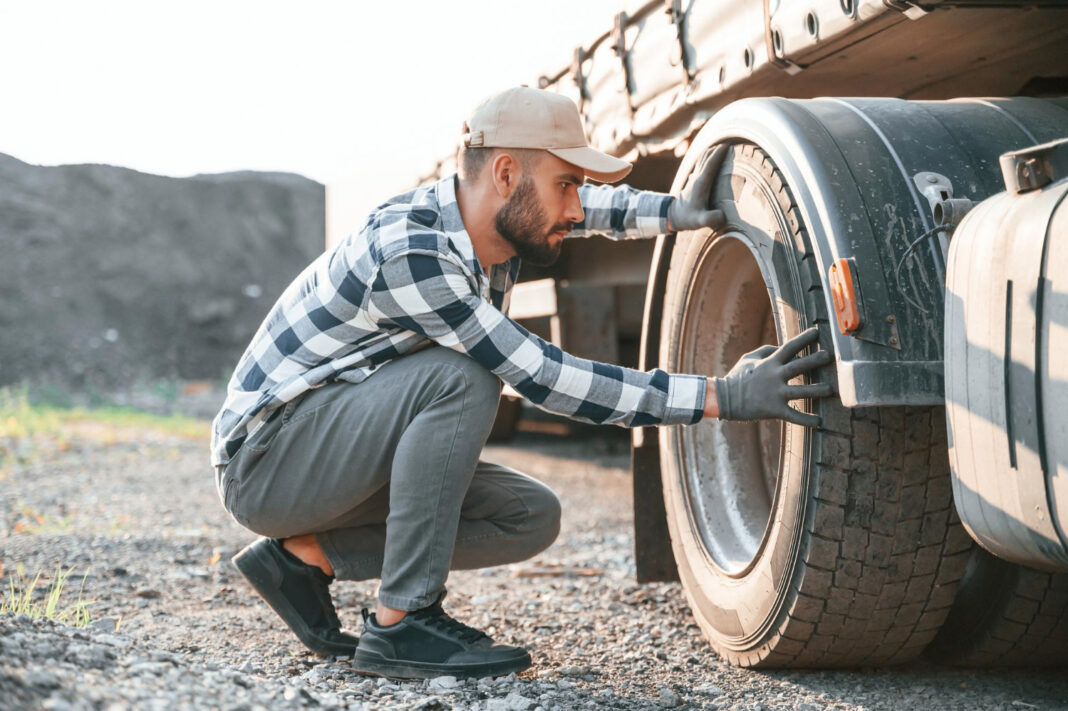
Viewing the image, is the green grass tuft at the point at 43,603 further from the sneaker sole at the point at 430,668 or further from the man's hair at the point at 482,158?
the man's hair at the point at 482,158

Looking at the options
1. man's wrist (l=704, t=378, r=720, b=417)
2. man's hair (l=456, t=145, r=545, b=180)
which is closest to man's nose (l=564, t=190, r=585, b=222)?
man's hair (l=456, t=145, r=545, b=180)

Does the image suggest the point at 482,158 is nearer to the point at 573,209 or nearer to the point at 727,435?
the point at 573,209

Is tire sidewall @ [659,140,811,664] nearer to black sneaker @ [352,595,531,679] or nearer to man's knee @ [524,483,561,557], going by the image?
man's knee @ [524,483,561,557]

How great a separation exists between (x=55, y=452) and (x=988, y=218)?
22.1 ft

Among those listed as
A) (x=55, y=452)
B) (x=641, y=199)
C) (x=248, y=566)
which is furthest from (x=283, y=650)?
(x=55, y=452)

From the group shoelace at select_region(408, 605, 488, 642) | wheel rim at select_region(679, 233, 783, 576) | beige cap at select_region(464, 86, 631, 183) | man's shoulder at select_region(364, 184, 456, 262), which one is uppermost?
beige cap at select_region(464, 86, 631, 183)

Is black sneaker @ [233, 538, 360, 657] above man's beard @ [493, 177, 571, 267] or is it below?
below

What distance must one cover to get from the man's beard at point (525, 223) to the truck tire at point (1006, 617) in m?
1.13

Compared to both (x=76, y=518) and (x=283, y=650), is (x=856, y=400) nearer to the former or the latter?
(x=283, y=650)

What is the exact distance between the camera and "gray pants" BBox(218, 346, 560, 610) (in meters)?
2.33

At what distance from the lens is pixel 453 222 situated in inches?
94.1

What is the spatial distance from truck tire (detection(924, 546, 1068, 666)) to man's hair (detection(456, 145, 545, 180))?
48.9 inches

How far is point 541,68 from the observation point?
4.05m

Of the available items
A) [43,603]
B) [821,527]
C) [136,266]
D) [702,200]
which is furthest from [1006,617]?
[136,266]
